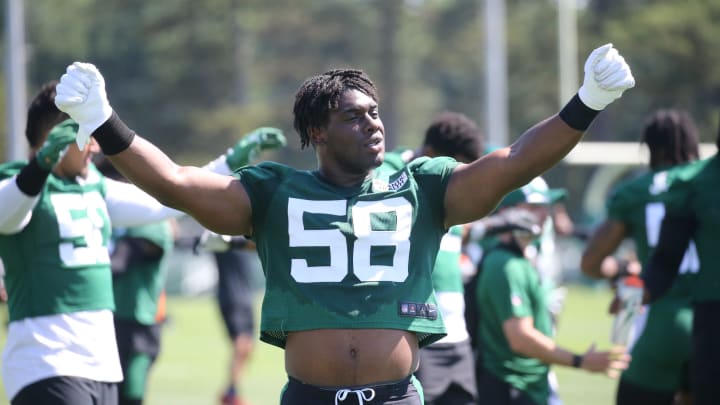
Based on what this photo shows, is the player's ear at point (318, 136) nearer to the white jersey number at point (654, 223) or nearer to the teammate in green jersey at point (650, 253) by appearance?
the teammate in green jersey at point (650, 253)

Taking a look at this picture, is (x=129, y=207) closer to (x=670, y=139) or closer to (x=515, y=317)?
(x=515, y=317)

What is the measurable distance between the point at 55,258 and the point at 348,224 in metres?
1.67

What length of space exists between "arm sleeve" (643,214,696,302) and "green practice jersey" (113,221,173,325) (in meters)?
3.02

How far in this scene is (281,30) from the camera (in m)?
24.5

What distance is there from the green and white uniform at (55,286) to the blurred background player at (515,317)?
6.51ft

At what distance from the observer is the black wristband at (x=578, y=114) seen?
3729 millimetres

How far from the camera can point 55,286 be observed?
5008 millimetres

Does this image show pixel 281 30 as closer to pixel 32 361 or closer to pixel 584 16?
pixel 584 16

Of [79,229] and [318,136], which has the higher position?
[318,136]

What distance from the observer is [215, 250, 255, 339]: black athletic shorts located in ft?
Answer: 38.2

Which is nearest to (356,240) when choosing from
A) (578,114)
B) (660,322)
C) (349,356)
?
(349,356)

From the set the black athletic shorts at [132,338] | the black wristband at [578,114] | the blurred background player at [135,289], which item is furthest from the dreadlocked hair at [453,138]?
the black wristband at [578,114]

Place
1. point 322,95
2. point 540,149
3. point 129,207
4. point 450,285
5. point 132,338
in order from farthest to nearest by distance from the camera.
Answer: point 132,338
point 450,285
point 129,207
point 322,95
point 540,149

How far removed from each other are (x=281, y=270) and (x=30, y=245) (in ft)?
5.05
